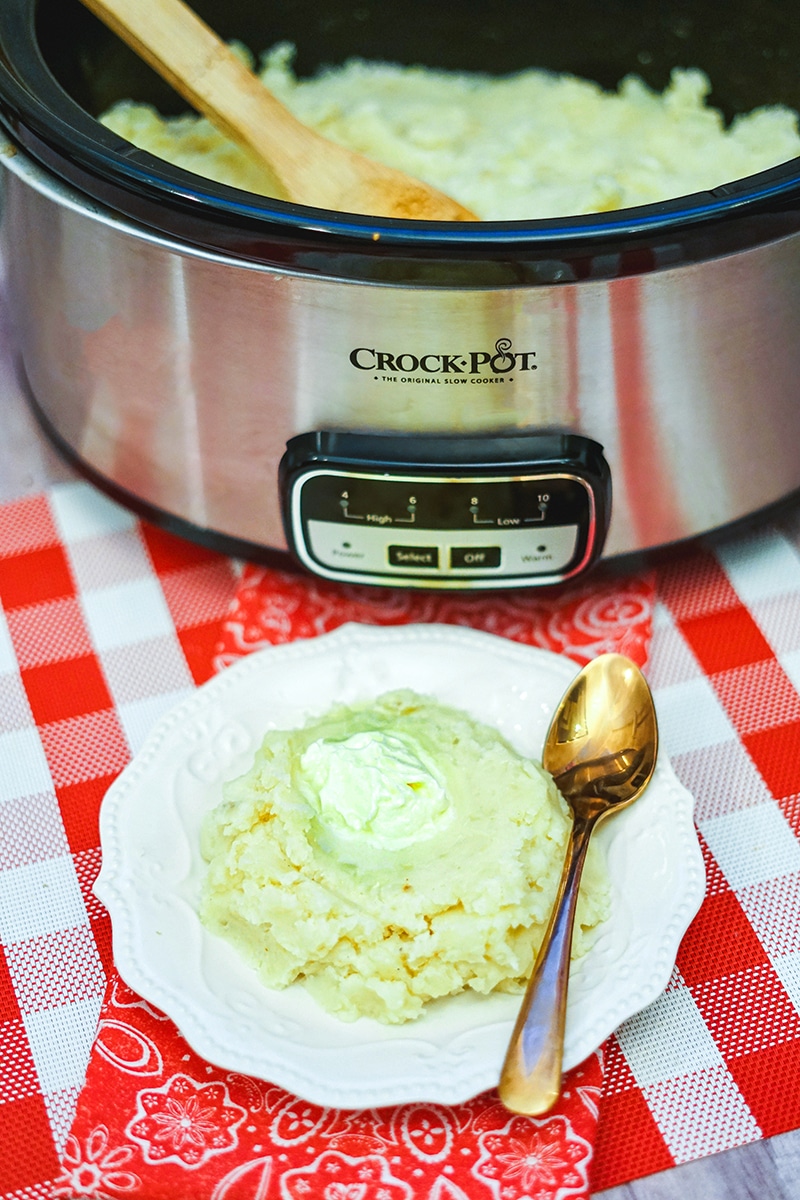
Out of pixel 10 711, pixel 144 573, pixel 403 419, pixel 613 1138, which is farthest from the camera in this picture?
pixel 144 573

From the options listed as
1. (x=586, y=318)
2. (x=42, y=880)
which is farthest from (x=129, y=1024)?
(x=586, y=318)

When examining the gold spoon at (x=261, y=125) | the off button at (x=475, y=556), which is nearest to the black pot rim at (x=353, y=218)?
the gold spoon at (x=261, y=125)

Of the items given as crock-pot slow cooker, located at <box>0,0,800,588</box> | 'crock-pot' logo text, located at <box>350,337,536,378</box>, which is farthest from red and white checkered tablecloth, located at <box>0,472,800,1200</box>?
'crock-pot' logo text, located at <box>350,337,536,378</box>

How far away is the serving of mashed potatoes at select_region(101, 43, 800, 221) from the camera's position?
105cm

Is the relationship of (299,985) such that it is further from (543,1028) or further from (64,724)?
(64,724)

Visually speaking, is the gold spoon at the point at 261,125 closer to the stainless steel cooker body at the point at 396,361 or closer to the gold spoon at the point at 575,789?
the stainless steel cooker body at the point at 396,361

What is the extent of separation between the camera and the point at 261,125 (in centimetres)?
93

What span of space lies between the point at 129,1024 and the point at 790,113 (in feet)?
3.15

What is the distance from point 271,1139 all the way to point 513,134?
0.89 m

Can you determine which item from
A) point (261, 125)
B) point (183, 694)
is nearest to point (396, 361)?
point (261, 125)

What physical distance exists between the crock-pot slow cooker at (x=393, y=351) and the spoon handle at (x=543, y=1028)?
1.05 feet

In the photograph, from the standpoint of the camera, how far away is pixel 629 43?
115 centimetres

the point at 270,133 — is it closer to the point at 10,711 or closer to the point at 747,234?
the point at 747,234

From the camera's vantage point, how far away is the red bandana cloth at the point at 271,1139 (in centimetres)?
71
